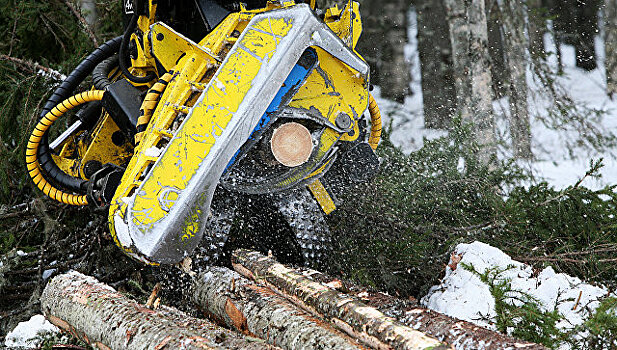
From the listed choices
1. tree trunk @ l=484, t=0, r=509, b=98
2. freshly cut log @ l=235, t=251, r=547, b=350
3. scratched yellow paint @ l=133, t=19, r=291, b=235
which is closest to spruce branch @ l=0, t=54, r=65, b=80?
scratched yellow paint @ l=133, t=19, r=291, b=235

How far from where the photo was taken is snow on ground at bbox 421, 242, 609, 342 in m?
2.77

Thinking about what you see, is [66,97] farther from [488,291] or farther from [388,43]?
[388,43]

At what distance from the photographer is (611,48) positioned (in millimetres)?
11188

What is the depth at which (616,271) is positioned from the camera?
3.28 m

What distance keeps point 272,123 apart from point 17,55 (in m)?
3.05

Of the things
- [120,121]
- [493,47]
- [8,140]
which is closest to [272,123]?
[120,121]

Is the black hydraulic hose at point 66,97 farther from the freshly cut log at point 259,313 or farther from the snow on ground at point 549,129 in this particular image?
the snow on ground at point 549,129

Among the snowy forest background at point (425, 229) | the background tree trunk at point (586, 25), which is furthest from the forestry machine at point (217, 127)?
the background tree trunk at point (586, 25)

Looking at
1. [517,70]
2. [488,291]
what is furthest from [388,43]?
[488,291]

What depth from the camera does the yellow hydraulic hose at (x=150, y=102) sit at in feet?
10.5

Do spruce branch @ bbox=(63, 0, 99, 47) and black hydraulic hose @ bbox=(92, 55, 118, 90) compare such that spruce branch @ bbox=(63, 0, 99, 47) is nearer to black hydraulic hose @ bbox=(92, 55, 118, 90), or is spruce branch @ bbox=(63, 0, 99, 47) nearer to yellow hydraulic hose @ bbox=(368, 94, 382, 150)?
black hydraulic hose @ bbox=(92, 55, 118, 90)

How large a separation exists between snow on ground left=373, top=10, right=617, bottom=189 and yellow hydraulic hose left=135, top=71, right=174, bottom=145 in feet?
6.65

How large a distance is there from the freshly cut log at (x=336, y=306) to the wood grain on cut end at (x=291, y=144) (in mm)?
526

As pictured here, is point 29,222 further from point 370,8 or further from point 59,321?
point 370,8
